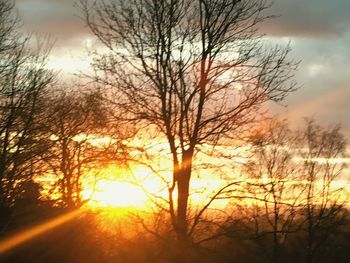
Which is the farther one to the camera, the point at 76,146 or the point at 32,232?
the point at 76,146

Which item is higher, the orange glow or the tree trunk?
the tree trunk

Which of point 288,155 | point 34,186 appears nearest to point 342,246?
point 288,155

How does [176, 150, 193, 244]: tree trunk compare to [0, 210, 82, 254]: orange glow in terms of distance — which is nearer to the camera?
[176, 150, 193, 244]: tree trunk

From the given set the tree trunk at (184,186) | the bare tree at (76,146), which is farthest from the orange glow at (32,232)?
the tree trunk at (184,186)

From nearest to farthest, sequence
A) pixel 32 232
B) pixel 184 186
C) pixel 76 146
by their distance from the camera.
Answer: pixel 184 186 → pixel 32 232 → pixel 76 146

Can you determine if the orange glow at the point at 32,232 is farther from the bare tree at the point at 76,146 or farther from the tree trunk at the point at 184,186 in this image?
the tree trunk at the point at 184,186

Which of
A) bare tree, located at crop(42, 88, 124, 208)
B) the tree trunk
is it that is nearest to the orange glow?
bare tree, located at crop(42, 88, 124, 208)

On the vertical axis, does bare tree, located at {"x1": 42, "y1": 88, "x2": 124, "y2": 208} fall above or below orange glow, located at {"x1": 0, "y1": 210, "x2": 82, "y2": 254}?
above

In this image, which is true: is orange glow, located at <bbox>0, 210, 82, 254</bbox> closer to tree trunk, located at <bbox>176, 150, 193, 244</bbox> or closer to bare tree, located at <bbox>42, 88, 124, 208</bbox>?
bare tree, located at <bbox>42, 88, 124, 208</bbox>

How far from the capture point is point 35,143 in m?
26.9

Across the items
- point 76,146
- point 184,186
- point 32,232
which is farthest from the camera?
point 76,146

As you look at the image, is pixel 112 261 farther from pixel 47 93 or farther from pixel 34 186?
pixel 47 93

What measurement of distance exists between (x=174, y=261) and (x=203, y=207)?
6.00 feet

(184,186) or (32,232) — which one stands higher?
(184,186)
